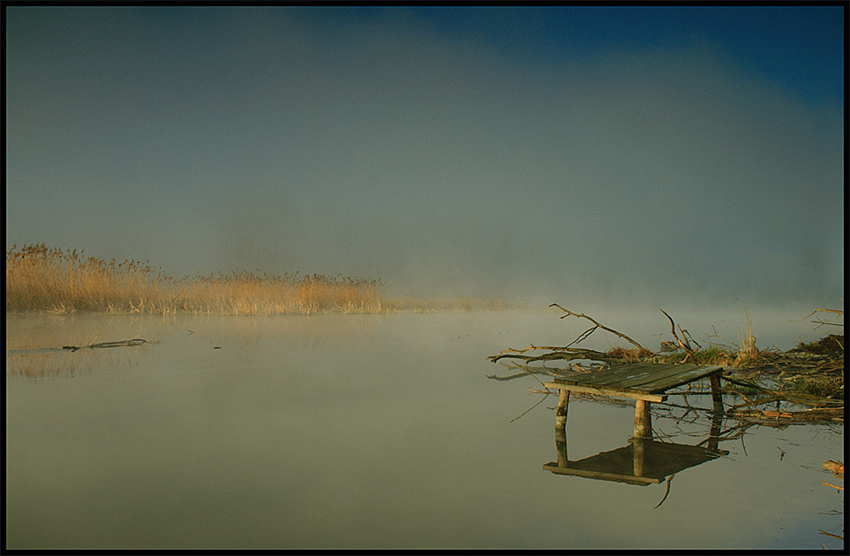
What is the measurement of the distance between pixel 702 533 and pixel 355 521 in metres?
1.47

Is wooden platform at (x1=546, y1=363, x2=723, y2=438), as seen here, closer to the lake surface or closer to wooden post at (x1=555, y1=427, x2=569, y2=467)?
wooden post at (x1=555, y1=427, x2=569, y2=467)

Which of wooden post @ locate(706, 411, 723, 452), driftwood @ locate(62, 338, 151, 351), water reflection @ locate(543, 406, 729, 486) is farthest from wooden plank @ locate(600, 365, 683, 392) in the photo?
driftwood @ locate(62, 338, 151, 351)

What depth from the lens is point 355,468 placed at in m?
3.14

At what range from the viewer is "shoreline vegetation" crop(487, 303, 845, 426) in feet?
14.3

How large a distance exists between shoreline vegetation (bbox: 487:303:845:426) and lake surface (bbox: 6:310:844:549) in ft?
0.98

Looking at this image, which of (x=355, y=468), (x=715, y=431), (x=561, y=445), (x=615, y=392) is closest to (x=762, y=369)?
(x=715, y=431)

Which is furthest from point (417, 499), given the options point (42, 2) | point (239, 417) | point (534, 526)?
point (42, 2)

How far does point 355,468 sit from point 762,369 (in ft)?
18.2

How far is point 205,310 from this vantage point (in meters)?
13.0

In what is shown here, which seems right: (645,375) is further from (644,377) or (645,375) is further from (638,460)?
(638,460)

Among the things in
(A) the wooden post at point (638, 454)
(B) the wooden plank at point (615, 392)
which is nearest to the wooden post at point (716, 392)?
(A) the wooden post at point (638, 454)

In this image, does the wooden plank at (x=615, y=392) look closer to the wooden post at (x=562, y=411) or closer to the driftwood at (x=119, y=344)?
the wooden post at (x=562, y=411)

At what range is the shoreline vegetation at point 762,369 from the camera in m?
4.36

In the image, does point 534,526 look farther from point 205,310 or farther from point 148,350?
point 205,310
